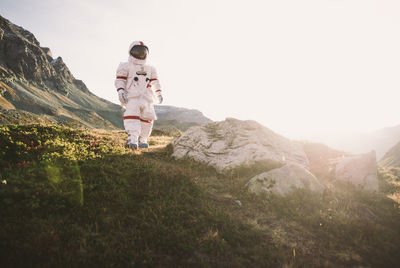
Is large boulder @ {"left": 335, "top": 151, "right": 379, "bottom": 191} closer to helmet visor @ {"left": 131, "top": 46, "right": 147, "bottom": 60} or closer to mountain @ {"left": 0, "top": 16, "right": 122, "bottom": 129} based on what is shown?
helmet visor @ {"left": 131, "top": 46, "right": 147, "bottom": 60}

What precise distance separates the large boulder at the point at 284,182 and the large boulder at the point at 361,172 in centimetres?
Answer: 272

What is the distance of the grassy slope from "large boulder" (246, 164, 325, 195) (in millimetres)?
313

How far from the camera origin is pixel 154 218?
4.57 metres

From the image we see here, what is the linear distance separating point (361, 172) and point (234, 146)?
584cm

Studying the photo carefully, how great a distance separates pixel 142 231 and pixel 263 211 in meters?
3.64

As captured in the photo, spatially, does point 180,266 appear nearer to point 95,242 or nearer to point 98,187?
point 95,242

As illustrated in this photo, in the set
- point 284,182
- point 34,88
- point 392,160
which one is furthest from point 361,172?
point 34,88

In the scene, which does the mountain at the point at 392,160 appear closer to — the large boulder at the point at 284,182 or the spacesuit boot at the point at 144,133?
the large boulder at the point at 284,182

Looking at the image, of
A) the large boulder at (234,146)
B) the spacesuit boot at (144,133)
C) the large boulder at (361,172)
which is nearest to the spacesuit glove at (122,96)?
the spacesuit boot at (144,133)

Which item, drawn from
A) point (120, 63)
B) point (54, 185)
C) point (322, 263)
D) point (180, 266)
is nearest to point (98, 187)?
point (54, 185)

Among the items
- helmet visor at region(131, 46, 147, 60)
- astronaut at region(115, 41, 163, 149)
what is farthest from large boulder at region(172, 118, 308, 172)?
helmet visor at region(131, 46, 147, 60)

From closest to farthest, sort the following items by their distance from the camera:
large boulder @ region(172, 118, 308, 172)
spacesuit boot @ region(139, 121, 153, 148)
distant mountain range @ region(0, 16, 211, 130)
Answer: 1. large boulder @ region(172, 118, 308, 172)
2. spacesuit boot @ region(139, 121, 153, 148)
3. distant mountain range @ region(0, 16, 211, 130)

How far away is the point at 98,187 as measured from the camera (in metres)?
5.27

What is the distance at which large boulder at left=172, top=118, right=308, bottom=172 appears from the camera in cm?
918
